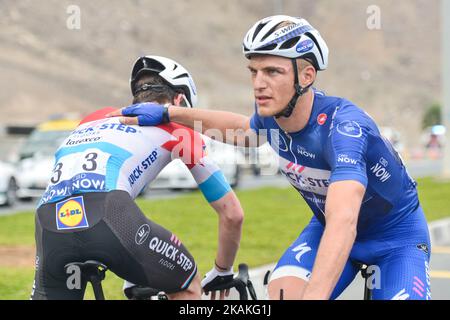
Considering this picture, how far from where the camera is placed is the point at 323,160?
4.36 metres

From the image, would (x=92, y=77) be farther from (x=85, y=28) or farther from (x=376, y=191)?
(x=376, y=191)

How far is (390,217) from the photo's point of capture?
4.59m

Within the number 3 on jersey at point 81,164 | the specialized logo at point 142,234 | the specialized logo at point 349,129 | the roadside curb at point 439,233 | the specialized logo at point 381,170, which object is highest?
the specialized logo at point 349,129

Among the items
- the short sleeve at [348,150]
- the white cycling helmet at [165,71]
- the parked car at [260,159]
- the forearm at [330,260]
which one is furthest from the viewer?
the parked car at [260,159]

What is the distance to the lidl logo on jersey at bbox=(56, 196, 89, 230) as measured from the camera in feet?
13.4

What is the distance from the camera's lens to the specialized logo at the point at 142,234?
409 cm

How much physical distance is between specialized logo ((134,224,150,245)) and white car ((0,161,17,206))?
1642cm

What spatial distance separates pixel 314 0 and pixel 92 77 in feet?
130

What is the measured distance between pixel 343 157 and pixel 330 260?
22.1 inches

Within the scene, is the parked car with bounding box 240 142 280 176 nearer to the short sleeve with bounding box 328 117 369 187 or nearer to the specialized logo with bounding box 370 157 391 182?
the specialized logo with bounding box 370 157 391 182

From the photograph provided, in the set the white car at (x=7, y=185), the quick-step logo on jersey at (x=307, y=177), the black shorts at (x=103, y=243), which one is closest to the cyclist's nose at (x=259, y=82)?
the quick-step logo on jersey at (x=307, y=177)

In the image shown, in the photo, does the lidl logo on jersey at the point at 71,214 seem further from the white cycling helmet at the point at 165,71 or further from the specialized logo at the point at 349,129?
the specialized logo at the point at 349,129
